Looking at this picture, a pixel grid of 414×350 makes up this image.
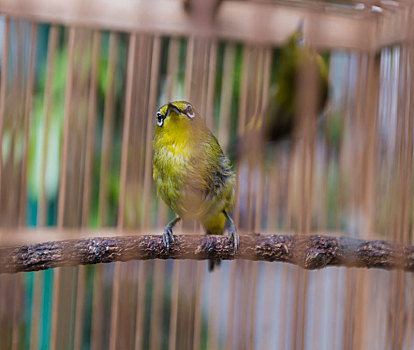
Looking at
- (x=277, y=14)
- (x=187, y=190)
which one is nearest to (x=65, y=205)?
(x=187, y=190)

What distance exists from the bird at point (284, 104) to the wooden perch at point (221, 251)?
1.50ft

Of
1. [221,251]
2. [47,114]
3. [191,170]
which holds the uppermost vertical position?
[47,114]

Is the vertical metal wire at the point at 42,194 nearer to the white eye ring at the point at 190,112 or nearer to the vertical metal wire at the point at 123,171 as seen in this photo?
the vertical metal wire at the point at 123,171

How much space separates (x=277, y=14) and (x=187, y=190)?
57 cm

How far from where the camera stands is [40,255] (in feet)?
1.86

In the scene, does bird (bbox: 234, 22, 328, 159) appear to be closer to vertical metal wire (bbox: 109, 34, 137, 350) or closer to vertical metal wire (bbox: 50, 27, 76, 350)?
→ vertical metal wire (bbox: 109, 34, 137, 350)

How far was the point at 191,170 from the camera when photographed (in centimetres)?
81

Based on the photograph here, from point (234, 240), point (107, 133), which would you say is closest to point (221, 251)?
point (234, 240)

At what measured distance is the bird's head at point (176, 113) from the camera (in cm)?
71

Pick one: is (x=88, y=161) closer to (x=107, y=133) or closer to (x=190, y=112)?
→ (x=107, y=133)

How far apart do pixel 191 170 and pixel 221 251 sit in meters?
0.19

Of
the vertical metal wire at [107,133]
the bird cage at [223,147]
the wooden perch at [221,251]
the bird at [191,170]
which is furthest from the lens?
the vertical metal wire at [107,133]

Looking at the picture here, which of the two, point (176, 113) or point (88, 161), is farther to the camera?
point (88, 161)

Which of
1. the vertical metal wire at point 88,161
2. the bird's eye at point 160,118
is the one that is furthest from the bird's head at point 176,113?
the vertical metal wire at point 88,161
